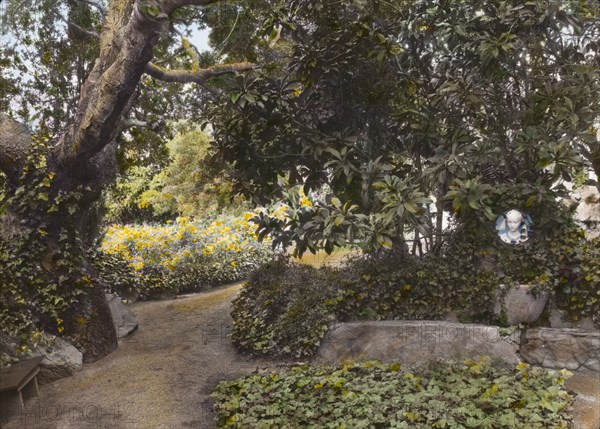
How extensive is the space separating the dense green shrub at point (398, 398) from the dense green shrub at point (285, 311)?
2.33 feet

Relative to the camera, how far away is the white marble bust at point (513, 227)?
6000mm

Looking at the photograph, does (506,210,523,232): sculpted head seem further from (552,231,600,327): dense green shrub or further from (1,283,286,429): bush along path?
(1,283,286,429): bush along path

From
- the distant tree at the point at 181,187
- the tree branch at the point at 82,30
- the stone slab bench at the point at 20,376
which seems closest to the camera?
the stone slab bench at the point at 20,376

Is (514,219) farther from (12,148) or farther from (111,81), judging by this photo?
(12,148)

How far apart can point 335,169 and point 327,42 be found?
158 centimetres

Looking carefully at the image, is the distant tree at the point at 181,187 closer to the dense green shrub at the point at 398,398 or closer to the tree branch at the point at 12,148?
the tree branch at the point at 12,148

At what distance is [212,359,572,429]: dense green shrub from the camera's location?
4453 mm

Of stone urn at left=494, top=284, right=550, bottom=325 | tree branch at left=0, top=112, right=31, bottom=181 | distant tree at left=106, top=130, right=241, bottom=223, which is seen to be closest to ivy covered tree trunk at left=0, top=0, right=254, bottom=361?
tree branch at left=0, top=112, right=31, bottom=181

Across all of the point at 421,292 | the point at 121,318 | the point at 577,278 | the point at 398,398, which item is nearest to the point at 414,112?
the point at 421,292

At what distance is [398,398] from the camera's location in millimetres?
4750

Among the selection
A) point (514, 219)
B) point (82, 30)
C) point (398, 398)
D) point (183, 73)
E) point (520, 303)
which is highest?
point (82, 30)

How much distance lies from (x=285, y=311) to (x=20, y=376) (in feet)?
9.87

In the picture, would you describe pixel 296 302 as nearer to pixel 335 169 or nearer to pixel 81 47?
pixel 335 169

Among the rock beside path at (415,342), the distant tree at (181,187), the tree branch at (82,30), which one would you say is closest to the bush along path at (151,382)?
the rock beside path at (415,342)
